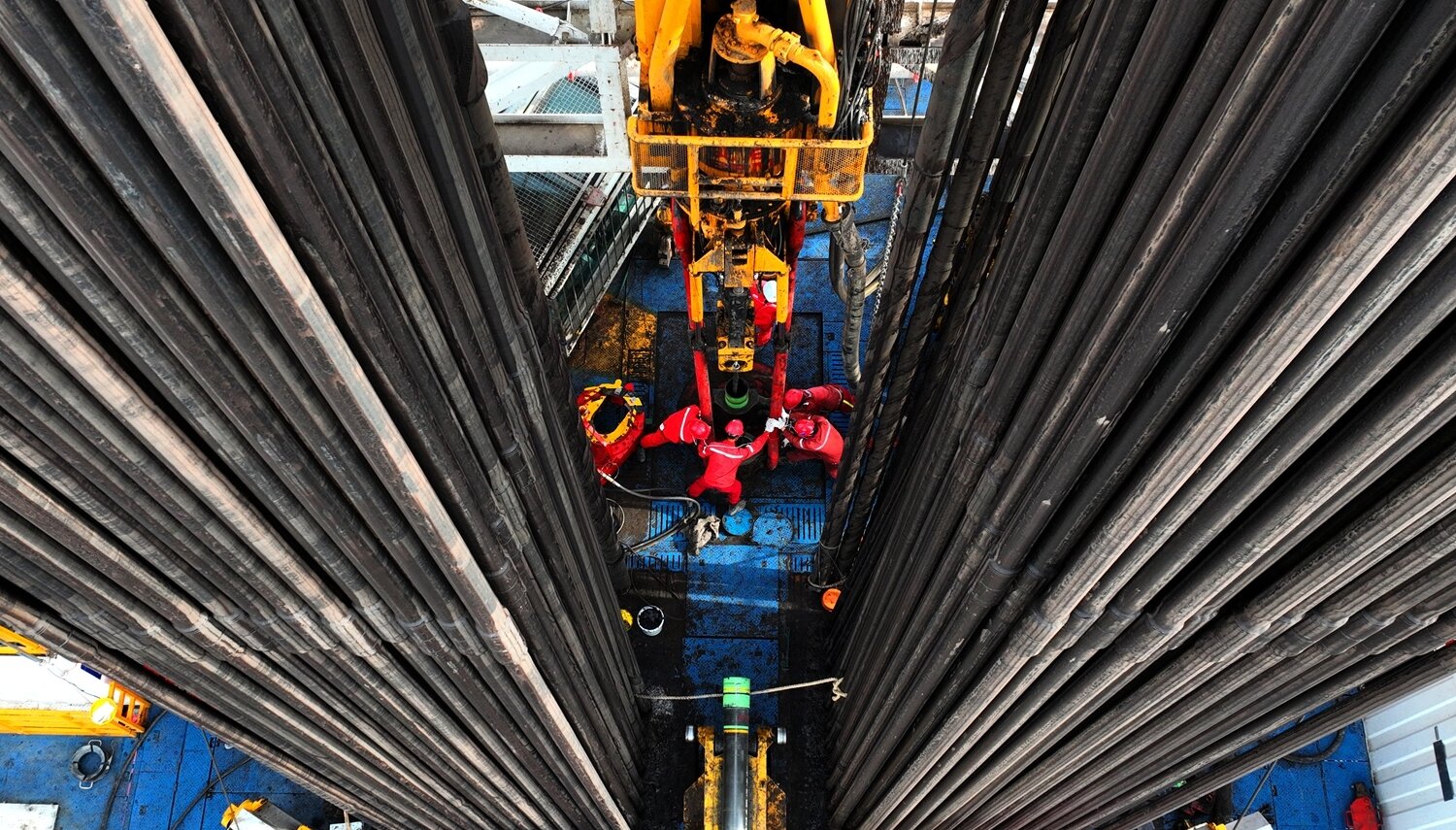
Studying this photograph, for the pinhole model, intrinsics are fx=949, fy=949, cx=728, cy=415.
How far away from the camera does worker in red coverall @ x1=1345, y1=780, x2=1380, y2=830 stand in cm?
1237

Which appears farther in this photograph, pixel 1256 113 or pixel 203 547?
pixel 203 547

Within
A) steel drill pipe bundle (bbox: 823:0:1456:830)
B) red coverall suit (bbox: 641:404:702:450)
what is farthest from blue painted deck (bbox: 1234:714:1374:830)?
red coverall suit (bbox: 641:404:702:450)

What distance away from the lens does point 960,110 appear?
6773 millimetres

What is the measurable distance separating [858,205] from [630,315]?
4.84 metres

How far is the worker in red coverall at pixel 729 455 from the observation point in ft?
45.0

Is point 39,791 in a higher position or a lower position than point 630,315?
lower

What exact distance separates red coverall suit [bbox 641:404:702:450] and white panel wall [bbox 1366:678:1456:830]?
9.43 meters

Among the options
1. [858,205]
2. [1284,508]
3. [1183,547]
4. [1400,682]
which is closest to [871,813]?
[1400,682]

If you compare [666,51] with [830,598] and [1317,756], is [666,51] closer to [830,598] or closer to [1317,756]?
[830,598]

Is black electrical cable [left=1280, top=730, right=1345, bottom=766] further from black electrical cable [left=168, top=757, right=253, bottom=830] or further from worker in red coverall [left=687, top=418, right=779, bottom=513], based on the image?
black electrical cable [left=168, top=757, right=253, bottom=830]

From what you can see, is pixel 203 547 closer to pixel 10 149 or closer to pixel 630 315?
pixel 10 149

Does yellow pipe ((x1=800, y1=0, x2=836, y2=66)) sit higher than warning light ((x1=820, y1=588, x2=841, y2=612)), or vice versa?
yellow pipe ((x1=800, y1=0, x2=836, y2=66))

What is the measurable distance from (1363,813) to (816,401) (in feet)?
30.1

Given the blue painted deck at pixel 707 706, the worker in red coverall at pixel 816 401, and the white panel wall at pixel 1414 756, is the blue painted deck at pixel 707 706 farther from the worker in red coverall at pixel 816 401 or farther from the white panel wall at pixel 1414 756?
the worker in red coverall at pixel 816 401
